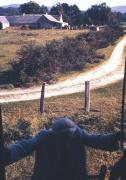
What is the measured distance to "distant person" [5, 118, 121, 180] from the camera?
475cm

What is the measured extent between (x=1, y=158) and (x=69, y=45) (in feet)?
94.0

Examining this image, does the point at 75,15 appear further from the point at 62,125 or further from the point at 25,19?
the point at 62,125

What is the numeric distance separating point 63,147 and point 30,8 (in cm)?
10462

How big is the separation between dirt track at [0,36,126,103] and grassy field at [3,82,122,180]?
3.34ft

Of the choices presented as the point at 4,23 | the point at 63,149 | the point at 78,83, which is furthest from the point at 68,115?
the point at 4,23

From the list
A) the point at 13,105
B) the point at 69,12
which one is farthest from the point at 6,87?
the point at 69,12

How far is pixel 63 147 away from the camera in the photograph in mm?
4809

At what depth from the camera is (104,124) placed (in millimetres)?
11664

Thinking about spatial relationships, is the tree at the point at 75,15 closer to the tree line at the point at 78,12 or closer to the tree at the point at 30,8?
the tree line at the point at 78,12

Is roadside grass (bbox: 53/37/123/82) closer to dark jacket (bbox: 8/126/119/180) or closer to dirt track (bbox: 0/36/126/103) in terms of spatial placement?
dirt track (bbox: 0/36/126/103)

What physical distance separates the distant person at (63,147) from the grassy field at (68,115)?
3246 millimetres

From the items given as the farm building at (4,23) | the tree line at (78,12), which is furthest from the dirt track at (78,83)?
the farm building at (4,23)

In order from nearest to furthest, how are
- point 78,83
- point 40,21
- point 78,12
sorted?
point 78,83, point 40,21, point 78,12

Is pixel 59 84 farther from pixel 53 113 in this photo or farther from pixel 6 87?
pixel 53 113
